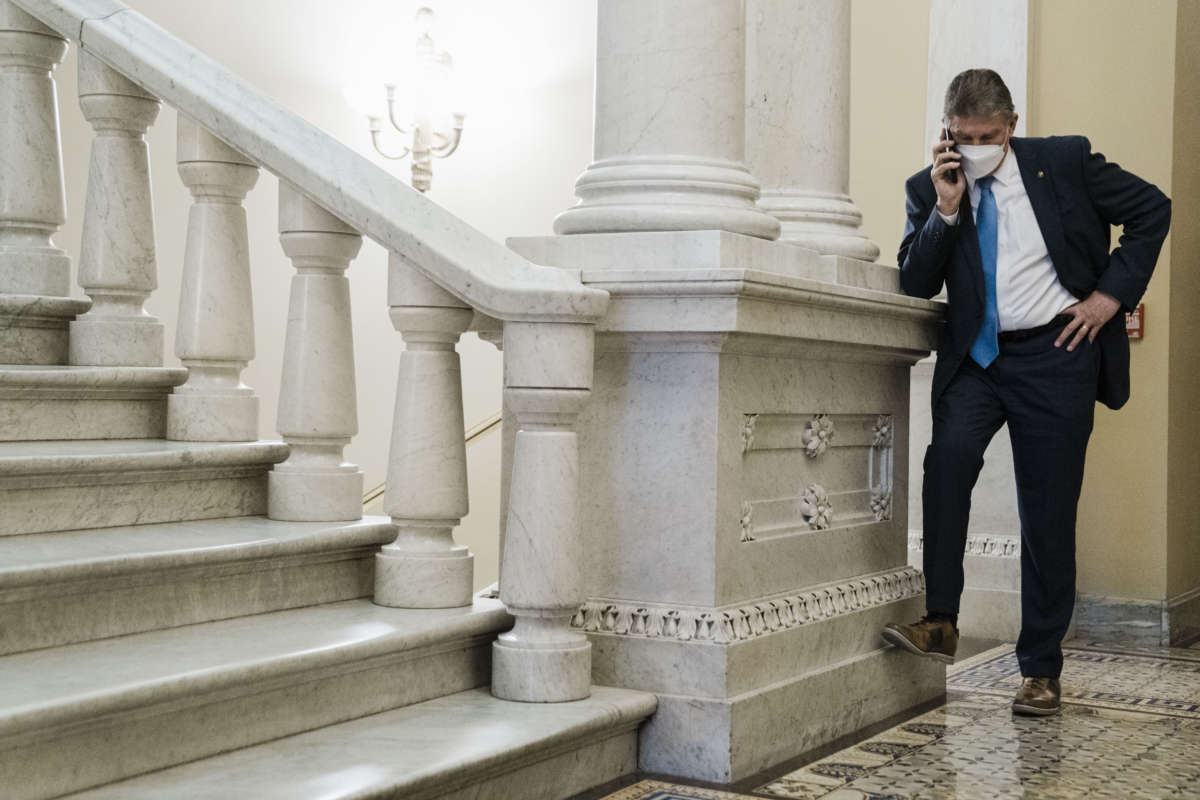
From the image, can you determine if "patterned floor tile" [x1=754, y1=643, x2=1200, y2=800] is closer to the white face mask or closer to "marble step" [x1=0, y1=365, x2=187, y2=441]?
the white face mask

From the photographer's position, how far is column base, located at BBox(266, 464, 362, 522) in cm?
345

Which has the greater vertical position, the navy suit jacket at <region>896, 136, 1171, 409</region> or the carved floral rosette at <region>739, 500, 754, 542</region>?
the navy suit jacket at <region>896, 136, 1171, 409</region>

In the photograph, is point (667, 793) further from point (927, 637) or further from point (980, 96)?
point (980, 96)

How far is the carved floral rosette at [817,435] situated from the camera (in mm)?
3842

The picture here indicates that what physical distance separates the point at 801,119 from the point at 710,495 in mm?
1473

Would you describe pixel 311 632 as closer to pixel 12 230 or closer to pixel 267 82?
pixel 12 230

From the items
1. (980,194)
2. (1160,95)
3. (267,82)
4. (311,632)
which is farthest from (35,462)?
(267,82)

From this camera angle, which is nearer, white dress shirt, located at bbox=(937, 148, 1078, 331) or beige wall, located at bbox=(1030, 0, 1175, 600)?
white dress shirt, located at bbox=(937, 148, 1078, 331)

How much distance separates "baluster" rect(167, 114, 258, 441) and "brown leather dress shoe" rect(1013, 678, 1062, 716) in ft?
6.87

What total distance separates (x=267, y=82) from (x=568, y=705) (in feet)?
17.4

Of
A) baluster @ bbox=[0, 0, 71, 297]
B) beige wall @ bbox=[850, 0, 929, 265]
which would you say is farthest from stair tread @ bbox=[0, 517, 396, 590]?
beige wall @ bbox=[850, 0, 929, 265]

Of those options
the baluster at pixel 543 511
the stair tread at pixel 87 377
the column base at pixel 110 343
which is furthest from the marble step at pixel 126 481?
the baluster at pixel 543 511

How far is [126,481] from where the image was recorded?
127 inches

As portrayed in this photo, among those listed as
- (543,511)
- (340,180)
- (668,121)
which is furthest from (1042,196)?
(340,180)
